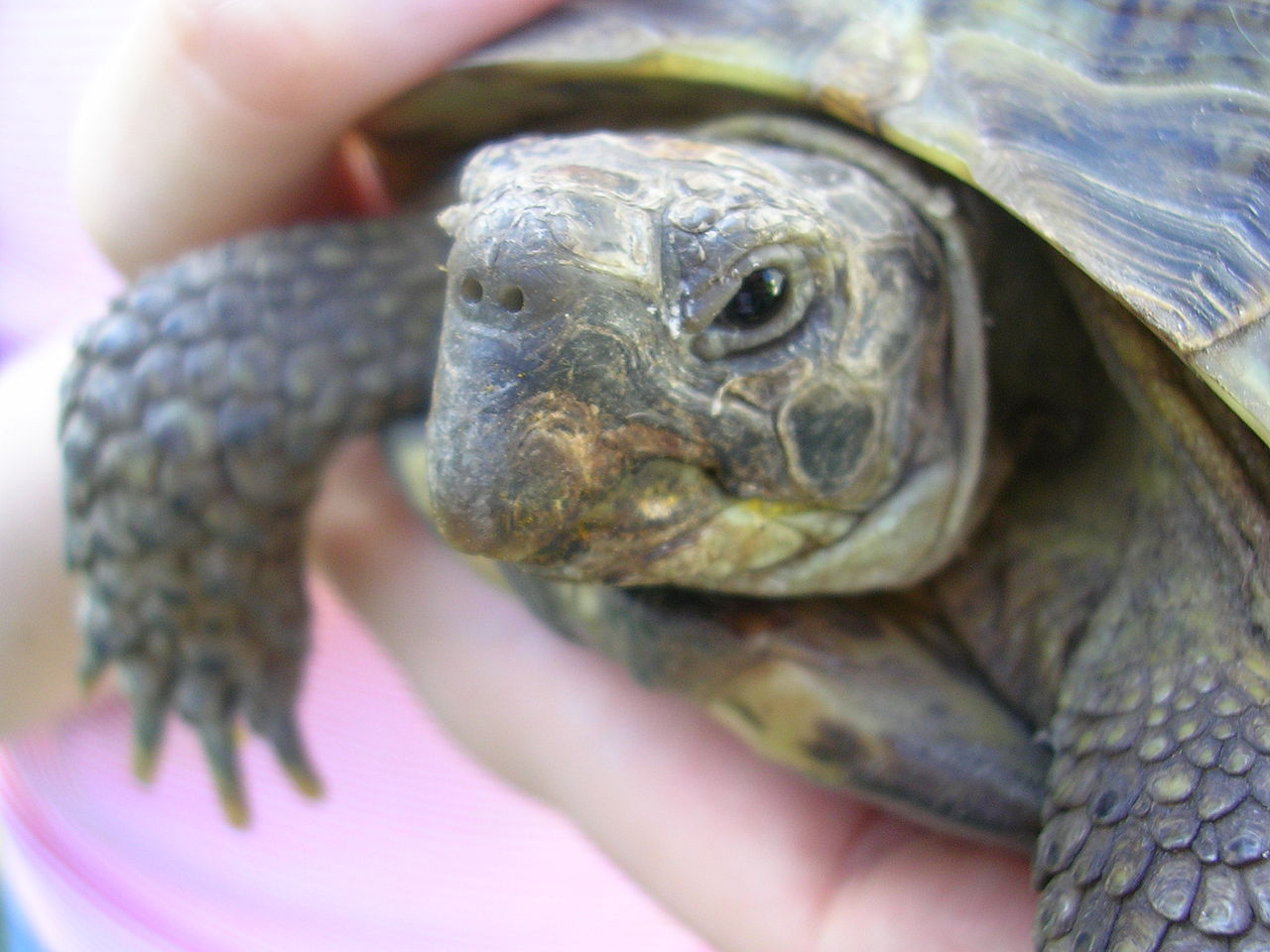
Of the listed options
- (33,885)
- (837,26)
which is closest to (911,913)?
(837,26)

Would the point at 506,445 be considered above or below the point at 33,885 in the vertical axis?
above

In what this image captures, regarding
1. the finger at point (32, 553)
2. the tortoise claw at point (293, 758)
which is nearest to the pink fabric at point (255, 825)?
the finger at point (32, 553)

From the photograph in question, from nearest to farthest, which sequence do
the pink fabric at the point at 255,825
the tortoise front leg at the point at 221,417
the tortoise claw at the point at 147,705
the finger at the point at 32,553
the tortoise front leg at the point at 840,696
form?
the tortoise front leg at the point at 840,696, the tortoise front leg at the point at 221,417, the tortoise claw at the point at 147,705, the finger at the point at 32,553, the pink fabric at the point at 255,825

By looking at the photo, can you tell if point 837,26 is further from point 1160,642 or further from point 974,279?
point 1160,642

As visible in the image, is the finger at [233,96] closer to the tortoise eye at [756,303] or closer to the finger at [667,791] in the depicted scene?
the finger at [667,791]

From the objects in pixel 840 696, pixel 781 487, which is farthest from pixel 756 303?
pixel 840 696

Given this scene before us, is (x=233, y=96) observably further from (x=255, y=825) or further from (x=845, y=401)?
(x=255, y=825)
